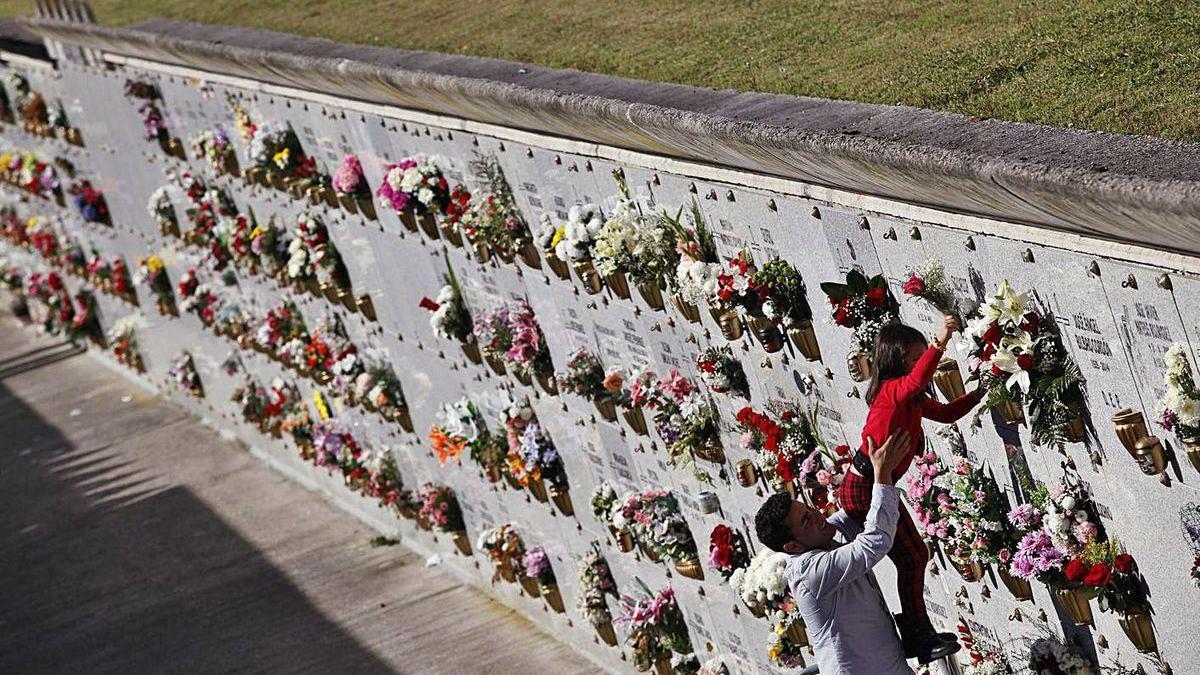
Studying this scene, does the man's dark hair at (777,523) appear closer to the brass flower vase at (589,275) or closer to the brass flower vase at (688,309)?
the brass flower vase at (688,309)

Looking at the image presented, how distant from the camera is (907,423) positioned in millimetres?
5656

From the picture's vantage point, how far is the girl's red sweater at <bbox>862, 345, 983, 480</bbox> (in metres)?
5.45

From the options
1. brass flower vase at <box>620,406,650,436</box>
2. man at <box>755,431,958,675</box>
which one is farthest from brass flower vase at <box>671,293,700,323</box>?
man at <box>755,431,958,675</box>

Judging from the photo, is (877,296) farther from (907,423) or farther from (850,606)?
(850,606)

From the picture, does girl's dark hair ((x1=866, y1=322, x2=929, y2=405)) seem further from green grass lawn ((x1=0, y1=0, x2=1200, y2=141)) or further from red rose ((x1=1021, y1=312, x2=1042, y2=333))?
green grass lawn ((x1=0, y1=0, x2=1200, y2=141))

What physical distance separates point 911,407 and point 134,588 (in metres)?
7.79

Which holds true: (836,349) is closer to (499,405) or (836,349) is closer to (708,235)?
(708,235)

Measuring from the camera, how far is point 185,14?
1432cm

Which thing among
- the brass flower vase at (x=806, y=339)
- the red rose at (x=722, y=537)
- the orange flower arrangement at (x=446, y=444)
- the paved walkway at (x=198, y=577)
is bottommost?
the paved walkway at (x=198, y=577)

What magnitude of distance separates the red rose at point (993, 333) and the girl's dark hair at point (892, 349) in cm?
41

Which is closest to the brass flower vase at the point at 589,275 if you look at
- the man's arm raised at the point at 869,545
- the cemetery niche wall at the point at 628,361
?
the cemetery niche wall at the point at 628,361

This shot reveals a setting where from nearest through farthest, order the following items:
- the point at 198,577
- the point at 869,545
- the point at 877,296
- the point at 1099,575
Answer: the point at 1099,575, the point at 869,545, the point at 877,296, the point at 198,577

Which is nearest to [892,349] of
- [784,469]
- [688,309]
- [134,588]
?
[784,469]

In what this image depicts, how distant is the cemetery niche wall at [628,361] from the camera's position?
5168mm
